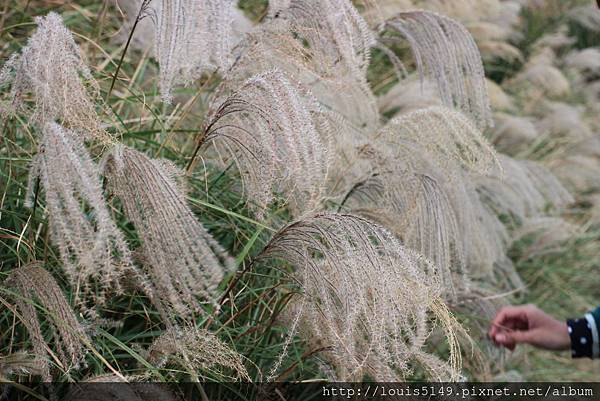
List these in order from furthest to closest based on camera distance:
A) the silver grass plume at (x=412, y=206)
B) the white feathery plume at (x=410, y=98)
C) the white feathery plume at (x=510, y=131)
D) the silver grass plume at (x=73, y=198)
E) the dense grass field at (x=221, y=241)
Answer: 1. the white feathery plume at (x=510, y=131)
2. the white feathery plume at (x=410, y=98)
3. the silver grass plume at (x=412, y=206)
4. the dense grass field at (x=221, y=241)
5. the silver grass plume at (x=73, y=198)

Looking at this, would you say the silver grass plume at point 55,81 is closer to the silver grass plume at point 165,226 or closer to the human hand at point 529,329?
the silver grass plume at point 165,226

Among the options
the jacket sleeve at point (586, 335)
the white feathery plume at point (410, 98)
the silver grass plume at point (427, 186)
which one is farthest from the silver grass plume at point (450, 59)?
the jacket sleeve at point (586, 335)

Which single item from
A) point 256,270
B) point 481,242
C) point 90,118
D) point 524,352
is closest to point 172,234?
point 90,118

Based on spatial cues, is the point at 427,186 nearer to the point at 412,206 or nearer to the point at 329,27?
the point at 412,206

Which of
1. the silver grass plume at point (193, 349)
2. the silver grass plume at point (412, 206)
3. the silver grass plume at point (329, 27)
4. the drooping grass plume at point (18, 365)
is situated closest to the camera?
the drooping grass plume at point (18, 365)

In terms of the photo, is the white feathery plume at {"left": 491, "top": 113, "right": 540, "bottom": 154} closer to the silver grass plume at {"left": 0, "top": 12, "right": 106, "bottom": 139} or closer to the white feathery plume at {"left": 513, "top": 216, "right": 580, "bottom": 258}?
the white feathery plume at {"left": 513, "top": 216, "right": 580, "bottom": 258}

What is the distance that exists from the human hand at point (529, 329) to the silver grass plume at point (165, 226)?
1300 millimetres

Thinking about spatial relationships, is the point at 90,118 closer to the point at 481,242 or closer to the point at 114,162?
the point at 114,162

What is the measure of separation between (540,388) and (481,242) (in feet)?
2.54

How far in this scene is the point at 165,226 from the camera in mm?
1830

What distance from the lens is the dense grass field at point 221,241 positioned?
90.2 inches

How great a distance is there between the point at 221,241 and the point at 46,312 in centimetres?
92

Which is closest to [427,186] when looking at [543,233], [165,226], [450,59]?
[450,59]

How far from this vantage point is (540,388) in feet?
11.6
